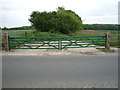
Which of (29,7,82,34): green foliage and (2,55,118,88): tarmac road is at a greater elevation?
(29,7,82,34): green foliage

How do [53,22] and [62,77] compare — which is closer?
[62,77]

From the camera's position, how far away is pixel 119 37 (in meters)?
10.5

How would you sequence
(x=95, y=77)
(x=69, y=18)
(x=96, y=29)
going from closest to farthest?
1. (x=95, y=77)
2. (x=69, y=18)
3. (x=96, y=29)

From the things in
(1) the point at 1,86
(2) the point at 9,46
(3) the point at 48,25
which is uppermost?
(3) the point at 48,25

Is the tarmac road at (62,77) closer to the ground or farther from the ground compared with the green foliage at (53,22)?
closer to the ground

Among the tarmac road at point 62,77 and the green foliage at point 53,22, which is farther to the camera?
the green foliage at point 53,22

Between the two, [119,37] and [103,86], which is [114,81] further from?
[119,37]

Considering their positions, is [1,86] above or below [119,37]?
below

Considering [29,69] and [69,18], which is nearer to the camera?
[29,69]

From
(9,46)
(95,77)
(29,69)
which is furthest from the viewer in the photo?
(9,46)

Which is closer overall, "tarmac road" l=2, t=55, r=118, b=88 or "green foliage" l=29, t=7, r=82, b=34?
"tarmac road" l=2, t=55, r=118, b=88

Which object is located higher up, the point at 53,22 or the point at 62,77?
the point at 53,22

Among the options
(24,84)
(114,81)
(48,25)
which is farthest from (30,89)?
(48,25)

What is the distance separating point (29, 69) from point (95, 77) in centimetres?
254
